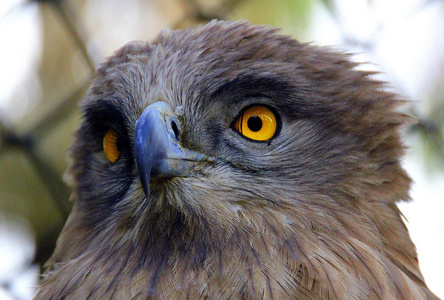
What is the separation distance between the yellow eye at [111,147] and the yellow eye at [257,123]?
0.38 metres

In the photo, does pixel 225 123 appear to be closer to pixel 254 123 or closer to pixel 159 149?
pixel 254 123

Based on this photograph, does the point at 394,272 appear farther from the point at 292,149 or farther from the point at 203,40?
the point at 203,40

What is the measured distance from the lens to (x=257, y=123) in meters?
1.72

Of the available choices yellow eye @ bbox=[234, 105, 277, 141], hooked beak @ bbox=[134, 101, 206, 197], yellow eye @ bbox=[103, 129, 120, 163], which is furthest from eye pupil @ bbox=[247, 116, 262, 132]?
yellow eye @ bbox=[103, 129, 120, 163]

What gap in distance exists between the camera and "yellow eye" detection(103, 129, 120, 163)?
1.87m

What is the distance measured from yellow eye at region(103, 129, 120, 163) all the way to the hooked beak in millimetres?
266

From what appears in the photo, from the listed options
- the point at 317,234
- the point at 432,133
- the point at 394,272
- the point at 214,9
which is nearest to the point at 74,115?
the point at 214,9

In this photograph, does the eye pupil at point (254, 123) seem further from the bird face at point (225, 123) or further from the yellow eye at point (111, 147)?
the yellow eye at point (111, 147)

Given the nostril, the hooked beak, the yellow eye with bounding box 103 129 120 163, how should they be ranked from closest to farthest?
the hooked beak
the nostril
the yellow eye with bounding box 103 129 120 163

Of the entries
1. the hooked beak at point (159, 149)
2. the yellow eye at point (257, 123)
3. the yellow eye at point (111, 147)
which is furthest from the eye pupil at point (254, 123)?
the yellow eye at point (111, 147)

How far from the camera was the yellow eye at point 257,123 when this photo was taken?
171cm

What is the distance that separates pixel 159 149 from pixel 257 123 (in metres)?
0.33

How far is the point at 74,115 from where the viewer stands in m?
2.60

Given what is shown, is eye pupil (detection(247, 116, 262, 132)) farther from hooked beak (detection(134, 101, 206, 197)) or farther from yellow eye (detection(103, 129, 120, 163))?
yellow eye (detection(103, 129, 120, 163))
